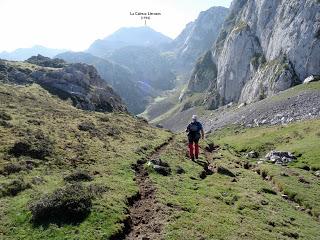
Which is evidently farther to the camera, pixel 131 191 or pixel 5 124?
pixel 5 124

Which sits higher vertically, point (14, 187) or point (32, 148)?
point (32, 148)

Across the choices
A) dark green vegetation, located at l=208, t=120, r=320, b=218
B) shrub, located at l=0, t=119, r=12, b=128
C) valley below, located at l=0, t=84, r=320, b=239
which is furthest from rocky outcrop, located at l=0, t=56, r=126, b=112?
shrub, located at l=0, t=119, r=12, b=128

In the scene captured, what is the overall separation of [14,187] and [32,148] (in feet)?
32.7

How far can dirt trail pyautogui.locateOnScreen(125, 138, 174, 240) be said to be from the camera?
23372mm

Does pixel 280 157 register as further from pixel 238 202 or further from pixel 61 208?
pixel 61 208

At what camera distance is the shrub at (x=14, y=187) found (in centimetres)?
2788

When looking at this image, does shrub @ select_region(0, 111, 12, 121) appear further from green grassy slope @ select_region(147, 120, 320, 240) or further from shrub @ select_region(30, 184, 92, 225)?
shrub @ select_region(30, 184, 92, 225)

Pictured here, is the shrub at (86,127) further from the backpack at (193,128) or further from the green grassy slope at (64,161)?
the backpack at (193,128)

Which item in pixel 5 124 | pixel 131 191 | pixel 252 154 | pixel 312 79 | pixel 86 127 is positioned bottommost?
pixel 252 154

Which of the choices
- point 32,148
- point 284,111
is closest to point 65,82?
point 284,111

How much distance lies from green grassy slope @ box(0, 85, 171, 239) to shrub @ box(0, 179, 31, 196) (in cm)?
21

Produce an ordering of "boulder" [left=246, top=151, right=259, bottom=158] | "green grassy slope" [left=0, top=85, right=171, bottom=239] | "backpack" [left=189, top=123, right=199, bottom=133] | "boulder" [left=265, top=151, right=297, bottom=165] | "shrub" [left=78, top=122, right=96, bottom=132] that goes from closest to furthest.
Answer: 1. "green grassy slope" [left=0, top=85, right=171, bottom=239]
2. "backpack" [left=189, top=123, right=199, bottom=133]
3. "boulder" [left=265, top=151, right=297, bottom=165]
4. "shrub" [left=78, top=122, right=96, bottom=132]
5. "boulder" [left=246, top=151, right=259, bottom=158]

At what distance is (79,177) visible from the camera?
31.9 meters

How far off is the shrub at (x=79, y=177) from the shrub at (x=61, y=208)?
217 inches
